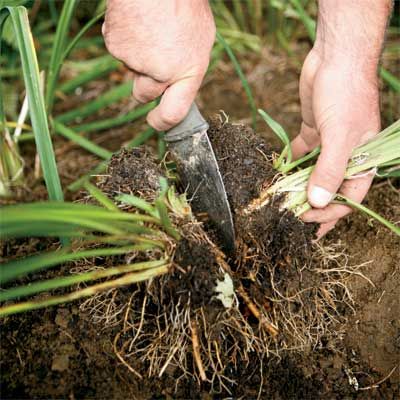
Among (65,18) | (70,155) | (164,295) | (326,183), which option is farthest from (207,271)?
(70,155)

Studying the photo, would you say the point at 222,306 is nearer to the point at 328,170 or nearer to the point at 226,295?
the point at 226,295

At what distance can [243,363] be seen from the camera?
1284mm

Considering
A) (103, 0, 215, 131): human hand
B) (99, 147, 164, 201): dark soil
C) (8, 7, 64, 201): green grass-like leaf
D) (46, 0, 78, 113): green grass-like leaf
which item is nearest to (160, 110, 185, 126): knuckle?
(103, 0, 215, 131): human hand

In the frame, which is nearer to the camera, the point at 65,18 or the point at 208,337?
the point at 208,337

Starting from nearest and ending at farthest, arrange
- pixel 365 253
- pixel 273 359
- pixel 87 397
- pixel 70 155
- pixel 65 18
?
pixel 87 397
pixel 273 359
pixel 365 253
pixel 65 18
pixel 70 155

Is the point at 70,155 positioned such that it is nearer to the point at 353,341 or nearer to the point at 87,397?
the point at 87,397

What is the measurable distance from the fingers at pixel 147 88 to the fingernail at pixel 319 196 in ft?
1.33

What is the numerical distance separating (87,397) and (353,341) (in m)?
0.61

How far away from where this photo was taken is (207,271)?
1.21 meters

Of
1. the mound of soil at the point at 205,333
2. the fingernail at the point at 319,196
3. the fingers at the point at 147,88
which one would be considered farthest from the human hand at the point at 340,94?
the fingers at the point at 147,88

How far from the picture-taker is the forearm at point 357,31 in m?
1.30

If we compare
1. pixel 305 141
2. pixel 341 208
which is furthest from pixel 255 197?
pixel 305 141

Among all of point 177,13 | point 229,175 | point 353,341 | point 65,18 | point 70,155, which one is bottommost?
point 70,155

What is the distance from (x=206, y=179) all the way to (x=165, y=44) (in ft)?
1.00
